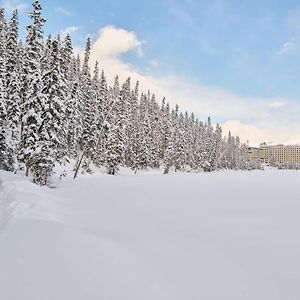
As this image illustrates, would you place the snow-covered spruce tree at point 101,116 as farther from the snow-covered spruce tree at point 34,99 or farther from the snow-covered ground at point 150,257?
the snow-covered ground at point 150,257

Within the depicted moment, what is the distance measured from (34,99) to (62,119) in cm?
297

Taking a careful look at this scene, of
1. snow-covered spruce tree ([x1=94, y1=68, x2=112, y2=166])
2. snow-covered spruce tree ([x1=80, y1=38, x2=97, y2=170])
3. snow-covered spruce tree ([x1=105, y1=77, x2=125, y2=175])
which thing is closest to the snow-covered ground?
snow-covered spruce tree ([x1=80, y1=38, x2=97, y2=170])

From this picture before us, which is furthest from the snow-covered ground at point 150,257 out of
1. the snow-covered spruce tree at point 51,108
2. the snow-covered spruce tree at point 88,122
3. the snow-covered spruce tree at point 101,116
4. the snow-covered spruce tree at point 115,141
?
the snow-covered spruce tree at point 101,116

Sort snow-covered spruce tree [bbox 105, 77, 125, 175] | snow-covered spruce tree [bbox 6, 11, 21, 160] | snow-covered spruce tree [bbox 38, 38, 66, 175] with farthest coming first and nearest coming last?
snow-covered spruce tree [bbox 105, 77, 125, 175] < snow-covered spruce tree [bbox 6, 11, 21, 160] < snow-covered spruce tree [bbox 38, 38, 66, 175]

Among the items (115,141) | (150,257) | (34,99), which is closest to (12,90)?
(34,99)

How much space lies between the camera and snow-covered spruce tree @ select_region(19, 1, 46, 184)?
30456mm

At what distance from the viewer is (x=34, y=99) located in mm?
30969

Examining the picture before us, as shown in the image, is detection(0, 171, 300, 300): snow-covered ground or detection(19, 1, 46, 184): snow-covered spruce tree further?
detection(19, 1, 46, 184): snow-covered spruce tree

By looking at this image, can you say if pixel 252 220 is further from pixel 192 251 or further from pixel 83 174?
pixel 83 174

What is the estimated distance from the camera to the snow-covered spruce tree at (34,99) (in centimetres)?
3046

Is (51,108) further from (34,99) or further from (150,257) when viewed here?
(150,257)

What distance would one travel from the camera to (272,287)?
7.11 metres

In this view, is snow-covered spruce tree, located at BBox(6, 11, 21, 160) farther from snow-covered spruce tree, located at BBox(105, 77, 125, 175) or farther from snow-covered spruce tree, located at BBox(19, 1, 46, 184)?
snow-covered spruce tree, located at BBox(105, 77, 125, 175)

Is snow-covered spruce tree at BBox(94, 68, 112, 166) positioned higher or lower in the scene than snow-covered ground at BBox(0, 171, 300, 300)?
higher
